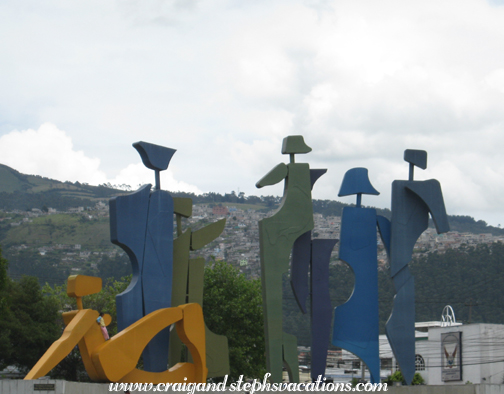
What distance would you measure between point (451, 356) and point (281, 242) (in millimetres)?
29545

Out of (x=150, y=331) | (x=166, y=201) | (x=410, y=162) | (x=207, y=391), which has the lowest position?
(x=207, y=391)

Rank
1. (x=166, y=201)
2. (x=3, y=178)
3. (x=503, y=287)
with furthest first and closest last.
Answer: (x=3, y=178), (x=503, y=287), (x=166, y=201)

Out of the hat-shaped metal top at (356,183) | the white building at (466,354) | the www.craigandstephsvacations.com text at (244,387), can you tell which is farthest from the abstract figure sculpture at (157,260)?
the white building at (466,354)

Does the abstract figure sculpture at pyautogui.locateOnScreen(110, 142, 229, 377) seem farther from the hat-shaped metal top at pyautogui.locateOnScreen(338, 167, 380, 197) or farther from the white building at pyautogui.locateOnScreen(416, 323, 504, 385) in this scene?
the white building at pyautogui.locateOnScreen(416, 323, 504, 385)

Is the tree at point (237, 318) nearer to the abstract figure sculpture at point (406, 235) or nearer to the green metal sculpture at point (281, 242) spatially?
the green metal sculpture at point (281, 242)

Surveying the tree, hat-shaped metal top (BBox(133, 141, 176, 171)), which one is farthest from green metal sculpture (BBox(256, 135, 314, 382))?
the tree

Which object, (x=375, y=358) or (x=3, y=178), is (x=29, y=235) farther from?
(x=375, y=358)

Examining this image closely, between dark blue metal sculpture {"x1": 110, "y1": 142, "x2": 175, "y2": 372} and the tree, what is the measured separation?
1045cm

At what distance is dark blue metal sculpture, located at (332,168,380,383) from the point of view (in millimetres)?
16062

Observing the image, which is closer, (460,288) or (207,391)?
(207,391)

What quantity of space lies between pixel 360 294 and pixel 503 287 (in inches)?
2094

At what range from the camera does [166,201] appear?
16.1 m

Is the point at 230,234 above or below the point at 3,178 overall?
below

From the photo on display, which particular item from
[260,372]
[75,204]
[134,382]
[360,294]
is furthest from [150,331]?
[75,204]
